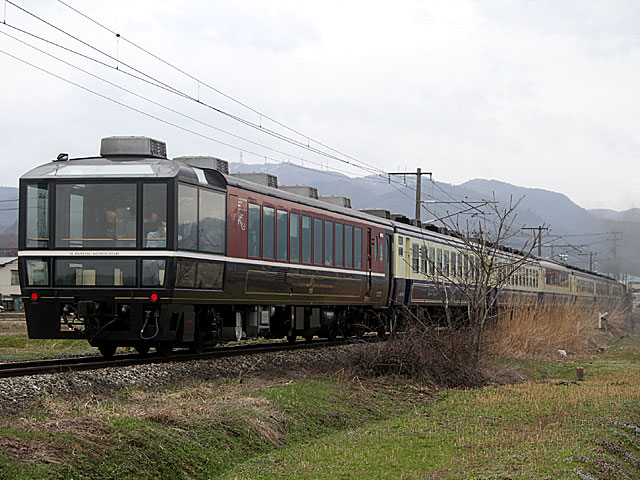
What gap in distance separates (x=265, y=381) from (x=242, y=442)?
404 cm

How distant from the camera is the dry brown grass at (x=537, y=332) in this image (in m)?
23.6

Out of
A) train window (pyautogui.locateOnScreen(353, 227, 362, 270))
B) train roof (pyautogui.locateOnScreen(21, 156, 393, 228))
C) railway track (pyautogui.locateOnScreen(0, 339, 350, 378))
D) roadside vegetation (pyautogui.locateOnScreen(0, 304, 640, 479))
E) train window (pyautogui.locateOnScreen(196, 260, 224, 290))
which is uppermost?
train roof (pyautogui.locateOnScreen(21, 156, 393, 228))

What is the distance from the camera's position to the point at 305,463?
9.33 m

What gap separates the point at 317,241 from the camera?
19.7 m

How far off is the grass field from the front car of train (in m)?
1.84

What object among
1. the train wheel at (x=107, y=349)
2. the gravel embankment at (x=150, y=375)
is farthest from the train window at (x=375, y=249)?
the train wheel at (x=107, y=349)

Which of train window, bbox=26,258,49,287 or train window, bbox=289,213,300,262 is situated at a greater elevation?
train window, bbox=289,213,300,262

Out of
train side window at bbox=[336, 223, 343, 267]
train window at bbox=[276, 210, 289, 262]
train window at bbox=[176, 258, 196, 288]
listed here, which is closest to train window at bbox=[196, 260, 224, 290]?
train window at bbox=[176, 258, 196, 288]

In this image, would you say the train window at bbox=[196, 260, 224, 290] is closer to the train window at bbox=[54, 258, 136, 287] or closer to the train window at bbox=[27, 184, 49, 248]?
the train window at bbox=[54, 258, 136, 287]

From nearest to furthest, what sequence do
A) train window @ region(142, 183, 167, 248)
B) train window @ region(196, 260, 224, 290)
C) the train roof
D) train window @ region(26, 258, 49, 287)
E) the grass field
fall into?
the grass field, train window @ region(142, 183, 167, 248), train window @ region(26, 258, 49, 287), the train roof, train window @ region(196, 260, 224, 290)

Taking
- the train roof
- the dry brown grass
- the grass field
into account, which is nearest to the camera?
the grass field

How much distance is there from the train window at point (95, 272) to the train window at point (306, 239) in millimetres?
5673

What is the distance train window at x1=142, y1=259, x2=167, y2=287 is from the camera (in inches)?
546

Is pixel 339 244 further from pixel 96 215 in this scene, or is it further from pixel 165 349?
pixel 96 215
